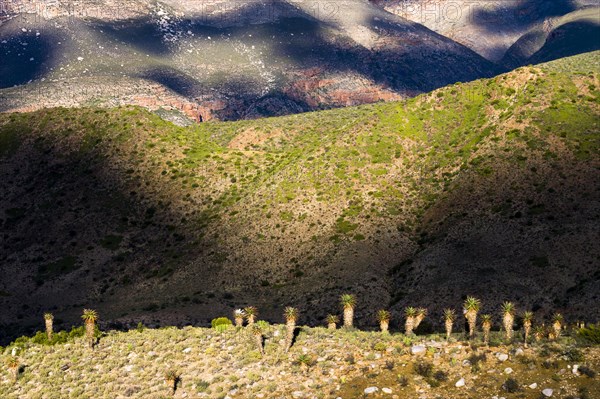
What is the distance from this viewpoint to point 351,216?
102m

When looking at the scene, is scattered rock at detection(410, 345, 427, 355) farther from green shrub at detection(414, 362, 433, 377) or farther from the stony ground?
green shrub at detection(414, 362, 433, 377)

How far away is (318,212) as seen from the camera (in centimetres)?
10406

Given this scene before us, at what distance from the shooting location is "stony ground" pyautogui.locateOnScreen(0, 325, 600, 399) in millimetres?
37875

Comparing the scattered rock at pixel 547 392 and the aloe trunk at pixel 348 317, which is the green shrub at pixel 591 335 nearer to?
the scattered rock at pixel 547 392

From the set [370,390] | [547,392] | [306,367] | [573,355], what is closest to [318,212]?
[306,367]

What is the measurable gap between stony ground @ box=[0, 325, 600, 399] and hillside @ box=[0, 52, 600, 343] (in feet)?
94.5

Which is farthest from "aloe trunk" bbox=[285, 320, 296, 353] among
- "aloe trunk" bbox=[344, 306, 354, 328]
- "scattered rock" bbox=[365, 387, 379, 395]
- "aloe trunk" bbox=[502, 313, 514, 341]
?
"aloe trunk" bbox=[502, 313, 514, 341]

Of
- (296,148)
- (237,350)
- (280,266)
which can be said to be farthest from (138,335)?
(296,148)

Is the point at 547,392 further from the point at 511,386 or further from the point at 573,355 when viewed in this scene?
the point at 573,355

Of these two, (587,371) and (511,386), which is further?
(511,386)

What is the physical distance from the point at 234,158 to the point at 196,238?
25.4m

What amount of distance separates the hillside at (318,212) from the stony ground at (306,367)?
28792 mm

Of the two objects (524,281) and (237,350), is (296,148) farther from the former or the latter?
(237,350)

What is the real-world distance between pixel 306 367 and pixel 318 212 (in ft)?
200
